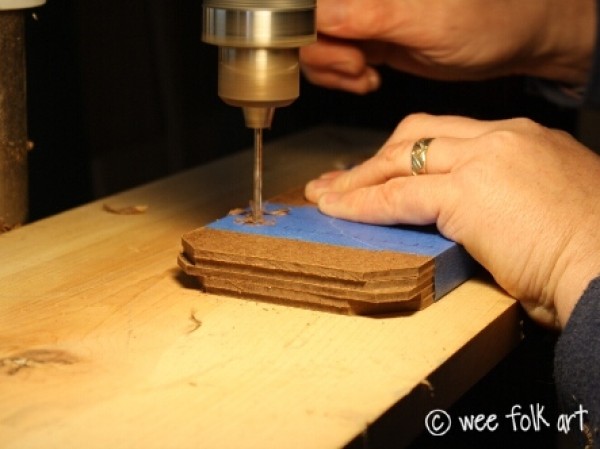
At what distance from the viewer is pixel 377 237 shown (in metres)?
1.03

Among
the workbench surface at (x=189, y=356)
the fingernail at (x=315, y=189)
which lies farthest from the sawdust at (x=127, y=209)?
the fingernail at (x=315, y=189)

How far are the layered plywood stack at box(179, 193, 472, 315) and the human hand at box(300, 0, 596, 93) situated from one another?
0.35 meters

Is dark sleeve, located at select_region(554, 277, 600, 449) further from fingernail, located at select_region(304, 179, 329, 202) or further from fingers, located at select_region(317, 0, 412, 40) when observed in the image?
fingers, located at select_region(317, 0, 412, 40)

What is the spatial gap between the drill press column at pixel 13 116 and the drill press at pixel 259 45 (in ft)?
0.84

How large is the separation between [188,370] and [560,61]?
0.92m

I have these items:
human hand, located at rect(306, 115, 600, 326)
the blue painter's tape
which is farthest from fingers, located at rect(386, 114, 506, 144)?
the blue painter's tape

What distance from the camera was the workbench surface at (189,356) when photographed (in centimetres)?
72

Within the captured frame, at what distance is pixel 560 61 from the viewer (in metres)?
1.53

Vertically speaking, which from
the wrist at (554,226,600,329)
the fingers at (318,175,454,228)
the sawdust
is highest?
the fingers at (318,175,454,228)

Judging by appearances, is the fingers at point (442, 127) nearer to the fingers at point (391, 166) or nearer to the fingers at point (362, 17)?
the fingers at point (391, 166)

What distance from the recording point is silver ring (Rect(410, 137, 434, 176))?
1062 millimetres

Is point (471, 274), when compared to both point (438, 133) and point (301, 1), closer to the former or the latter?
point (438, 133)

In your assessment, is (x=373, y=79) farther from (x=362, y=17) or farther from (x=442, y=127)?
(x=442, y=127)

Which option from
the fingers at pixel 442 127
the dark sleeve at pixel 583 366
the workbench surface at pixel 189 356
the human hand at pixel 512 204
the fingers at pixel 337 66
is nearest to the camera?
the workbench surface at pixel 189 356
